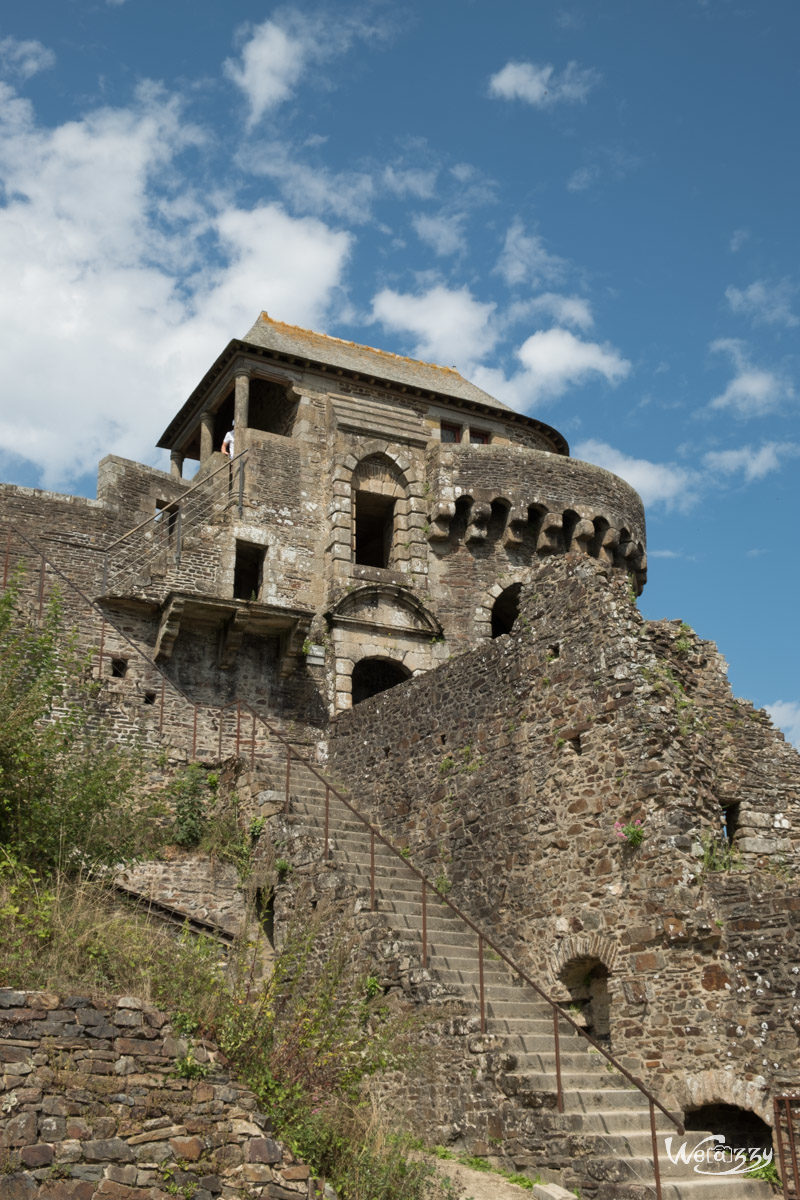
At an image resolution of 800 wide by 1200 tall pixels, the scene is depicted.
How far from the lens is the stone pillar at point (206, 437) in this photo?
68.0ft

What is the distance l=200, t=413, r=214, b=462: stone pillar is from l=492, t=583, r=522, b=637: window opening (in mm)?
5948

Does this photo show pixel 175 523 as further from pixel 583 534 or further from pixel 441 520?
pixel 583 534

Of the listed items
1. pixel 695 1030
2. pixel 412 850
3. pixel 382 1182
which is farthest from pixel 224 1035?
pixel 412 850

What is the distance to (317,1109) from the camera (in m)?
7.99

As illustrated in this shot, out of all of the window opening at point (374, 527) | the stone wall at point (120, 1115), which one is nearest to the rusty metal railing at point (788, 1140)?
the stone wall at point (120, 1115)

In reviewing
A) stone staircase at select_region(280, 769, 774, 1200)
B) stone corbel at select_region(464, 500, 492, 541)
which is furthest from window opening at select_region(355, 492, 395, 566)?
stone staircase at select_region(280, 769, 774, 1200)

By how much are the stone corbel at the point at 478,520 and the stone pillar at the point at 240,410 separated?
4155 millimetres

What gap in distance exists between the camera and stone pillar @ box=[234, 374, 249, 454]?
62.4 ft

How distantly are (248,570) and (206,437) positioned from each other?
8.61 ft

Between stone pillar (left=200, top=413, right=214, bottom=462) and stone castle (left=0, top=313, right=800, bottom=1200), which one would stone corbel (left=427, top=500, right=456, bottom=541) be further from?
stone pillar (left=200, top=413, right=214, bottom=462)

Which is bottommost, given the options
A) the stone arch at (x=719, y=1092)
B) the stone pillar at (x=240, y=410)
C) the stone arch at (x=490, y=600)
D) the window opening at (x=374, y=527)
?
the stone arch at (x=719, y=1092)

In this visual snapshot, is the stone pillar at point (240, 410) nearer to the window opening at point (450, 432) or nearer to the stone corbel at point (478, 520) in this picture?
the window opening at point (450, 432)

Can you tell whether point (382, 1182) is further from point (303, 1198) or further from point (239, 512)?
point (239, 512)

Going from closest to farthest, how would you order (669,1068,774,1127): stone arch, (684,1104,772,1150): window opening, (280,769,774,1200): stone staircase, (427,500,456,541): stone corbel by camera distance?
(280,769,774,1200): stone staircase
(669,1068,774,1127): stone arch
(684,1104,772,1150): window opening
(427,500,456,541): stone corbel
